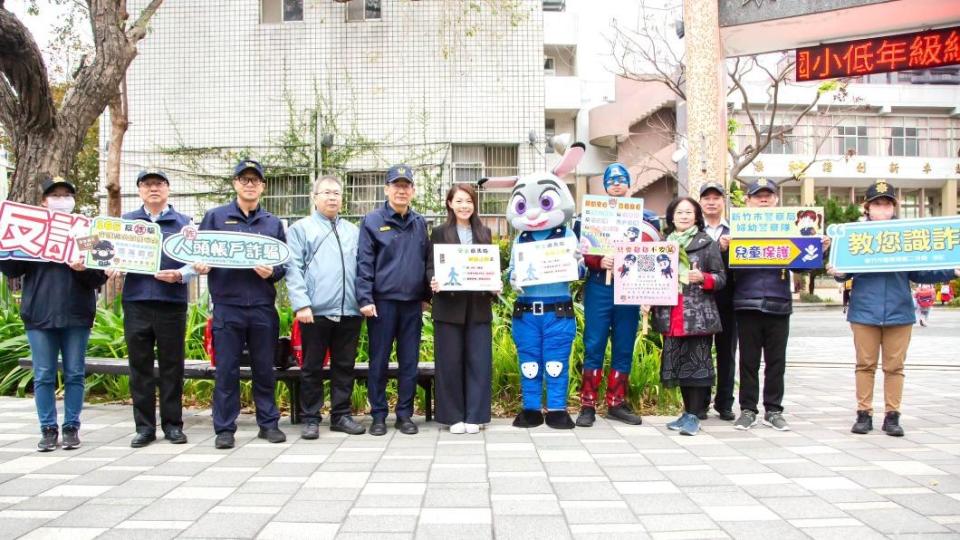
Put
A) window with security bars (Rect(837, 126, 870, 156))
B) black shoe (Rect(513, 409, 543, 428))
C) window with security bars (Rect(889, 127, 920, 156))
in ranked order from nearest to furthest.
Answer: black shoe (Rect(513, 409, 543, 428)), window with security bars (Rect(837, 126, 870, 156)), window with security bars (Rect(889, 127, 920, 156))

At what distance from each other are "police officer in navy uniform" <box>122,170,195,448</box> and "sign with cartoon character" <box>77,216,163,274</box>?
3.7 inches

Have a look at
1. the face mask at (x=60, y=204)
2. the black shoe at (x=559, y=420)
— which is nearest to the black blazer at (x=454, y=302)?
the black shoe at (x=559, y=420)

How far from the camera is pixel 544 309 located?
5.83m

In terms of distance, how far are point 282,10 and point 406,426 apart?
473 inches

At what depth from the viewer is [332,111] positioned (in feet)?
47.4

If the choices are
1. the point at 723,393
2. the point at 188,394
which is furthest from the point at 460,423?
the point at 188,394

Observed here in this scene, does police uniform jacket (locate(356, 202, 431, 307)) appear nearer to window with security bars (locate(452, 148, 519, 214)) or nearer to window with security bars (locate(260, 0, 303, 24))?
window with security bars (locate(452, 148, 519, 214))

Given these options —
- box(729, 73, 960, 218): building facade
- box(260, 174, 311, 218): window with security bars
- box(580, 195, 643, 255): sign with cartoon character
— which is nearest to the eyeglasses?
box(580, 195, 643, 255): sign with cartoon character

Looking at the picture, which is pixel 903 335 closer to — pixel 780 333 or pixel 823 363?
pixel 780 333

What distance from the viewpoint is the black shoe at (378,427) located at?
566 cm

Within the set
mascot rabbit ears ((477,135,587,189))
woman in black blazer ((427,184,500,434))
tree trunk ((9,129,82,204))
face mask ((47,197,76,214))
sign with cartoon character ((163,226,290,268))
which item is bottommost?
woman in black blazer ((427,184,500,434))

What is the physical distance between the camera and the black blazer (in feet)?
18.9

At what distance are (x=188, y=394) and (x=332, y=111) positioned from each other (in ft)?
28.2

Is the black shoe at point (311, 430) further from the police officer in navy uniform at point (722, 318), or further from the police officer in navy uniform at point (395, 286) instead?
the police officer in navy uniform at point (722, 318)
